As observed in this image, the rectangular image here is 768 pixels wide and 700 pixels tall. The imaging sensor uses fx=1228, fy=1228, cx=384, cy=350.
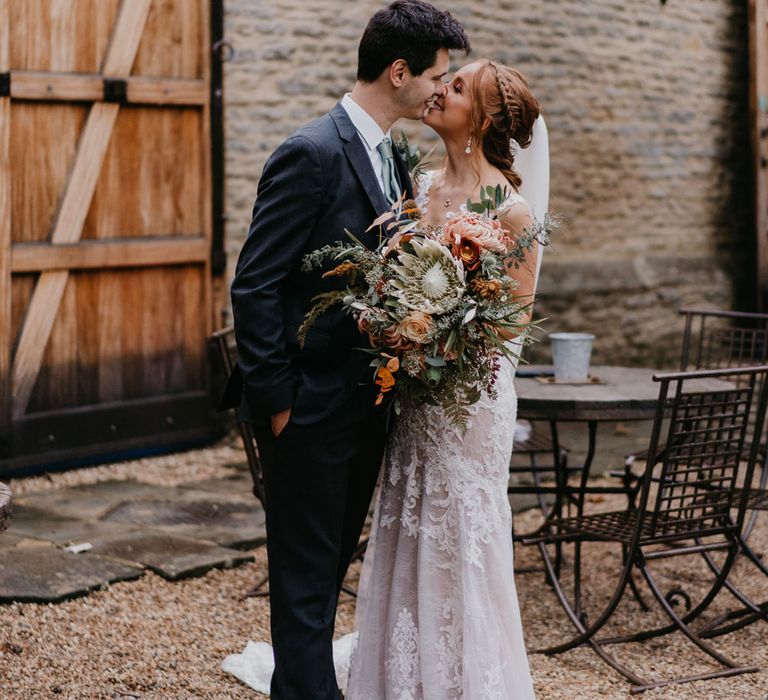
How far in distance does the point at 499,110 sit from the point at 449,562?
136 centimetres

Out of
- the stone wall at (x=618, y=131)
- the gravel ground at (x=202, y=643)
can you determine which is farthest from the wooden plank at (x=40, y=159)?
the gravel ground at (x=202, y=643)

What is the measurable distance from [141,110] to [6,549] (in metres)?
2.87

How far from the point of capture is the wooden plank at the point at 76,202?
6.59 metres

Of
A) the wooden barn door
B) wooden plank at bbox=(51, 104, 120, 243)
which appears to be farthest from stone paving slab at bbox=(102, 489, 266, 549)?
wooden plank at bbox=(51, 104, 120, 243)

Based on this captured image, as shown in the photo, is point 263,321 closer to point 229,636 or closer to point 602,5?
point 229,636

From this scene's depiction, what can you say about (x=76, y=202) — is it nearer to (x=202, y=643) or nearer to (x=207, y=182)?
(x=207, y=182)

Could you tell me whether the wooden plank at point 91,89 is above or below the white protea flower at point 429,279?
below

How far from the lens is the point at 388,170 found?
344 cm

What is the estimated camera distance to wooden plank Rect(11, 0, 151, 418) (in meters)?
6.59

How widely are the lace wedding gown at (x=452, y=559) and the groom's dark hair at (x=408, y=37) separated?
52cm

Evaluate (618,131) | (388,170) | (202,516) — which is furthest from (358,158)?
(618,131)

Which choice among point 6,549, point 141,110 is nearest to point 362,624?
point 6,549

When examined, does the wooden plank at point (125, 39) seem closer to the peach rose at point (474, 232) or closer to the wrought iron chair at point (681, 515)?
the wrought iron chair at point (681, 515)

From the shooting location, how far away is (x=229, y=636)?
448cm
